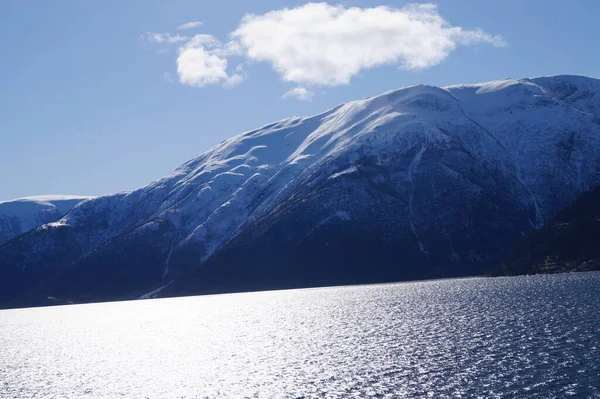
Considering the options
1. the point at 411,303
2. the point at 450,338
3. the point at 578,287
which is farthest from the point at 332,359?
the point at 578,287

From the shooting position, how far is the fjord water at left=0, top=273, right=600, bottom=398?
81562 millimetres

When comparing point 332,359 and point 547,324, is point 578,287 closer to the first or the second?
point 547,324

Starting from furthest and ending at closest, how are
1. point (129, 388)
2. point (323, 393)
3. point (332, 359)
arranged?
point (332, 359) < point (129, 388) < point (323, 393)

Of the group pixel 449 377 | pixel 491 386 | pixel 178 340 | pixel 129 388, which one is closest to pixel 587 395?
pixel 491 386

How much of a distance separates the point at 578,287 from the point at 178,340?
110994 millimetres

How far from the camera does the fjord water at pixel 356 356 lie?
81562mm

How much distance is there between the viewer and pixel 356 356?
356 feet

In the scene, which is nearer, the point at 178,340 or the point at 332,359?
the point at 332,359

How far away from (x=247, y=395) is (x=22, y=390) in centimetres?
4276

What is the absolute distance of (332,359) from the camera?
4291 inches

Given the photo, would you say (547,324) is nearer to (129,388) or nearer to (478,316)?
(478,316)

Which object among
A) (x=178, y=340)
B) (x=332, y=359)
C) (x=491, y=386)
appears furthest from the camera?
(x=178, y=340)

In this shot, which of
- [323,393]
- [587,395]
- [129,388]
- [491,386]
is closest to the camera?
[587,395]

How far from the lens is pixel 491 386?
2985 inches
